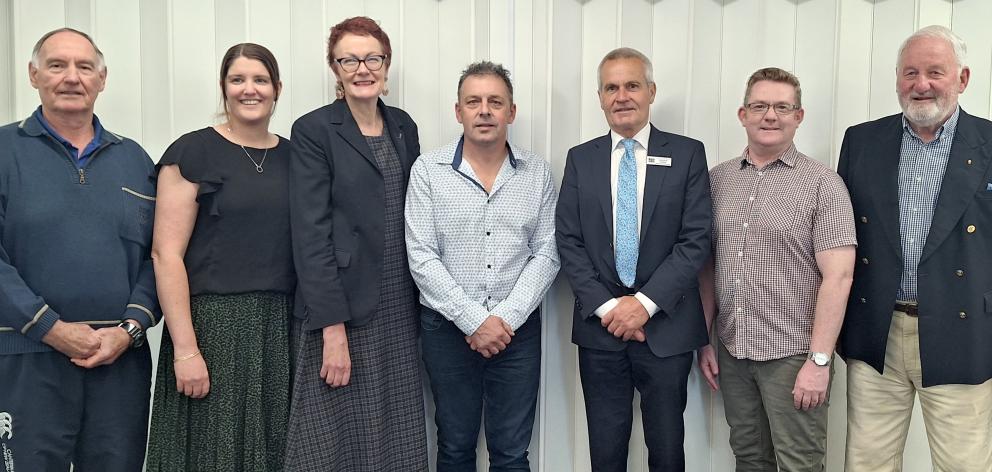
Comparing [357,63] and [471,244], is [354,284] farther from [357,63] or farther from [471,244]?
[357,63]

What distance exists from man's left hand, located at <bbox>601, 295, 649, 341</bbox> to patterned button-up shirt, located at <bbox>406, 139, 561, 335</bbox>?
0.94 ft

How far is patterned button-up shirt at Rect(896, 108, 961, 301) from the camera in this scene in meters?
2.19

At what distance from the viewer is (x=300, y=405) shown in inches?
90.0

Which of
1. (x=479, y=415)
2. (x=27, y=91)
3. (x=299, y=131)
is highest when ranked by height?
(x=27, y=91)

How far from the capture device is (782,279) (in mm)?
2336

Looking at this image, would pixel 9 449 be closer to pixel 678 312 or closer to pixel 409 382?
pixel 409 382

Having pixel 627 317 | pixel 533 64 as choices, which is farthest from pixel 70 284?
pixel 533 64

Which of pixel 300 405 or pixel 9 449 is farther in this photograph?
pixel 300 405

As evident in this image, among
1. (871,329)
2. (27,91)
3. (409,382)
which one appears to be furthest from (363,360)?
(27,91)

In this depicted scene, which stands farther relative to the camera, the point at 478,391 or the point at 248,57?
the point at 478,391

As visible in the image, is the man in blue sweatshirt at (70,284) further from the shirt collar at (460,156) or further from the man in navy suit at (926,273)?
the man in navy suit at (926,273)

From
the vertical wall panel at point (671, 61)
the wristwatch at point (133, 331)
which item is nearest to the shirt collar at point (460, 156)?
the vertical wall panel at point (671, 61)

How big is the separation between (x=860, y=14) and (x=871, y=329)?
53.4 inches

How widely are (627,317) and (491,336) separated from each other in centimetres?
50
